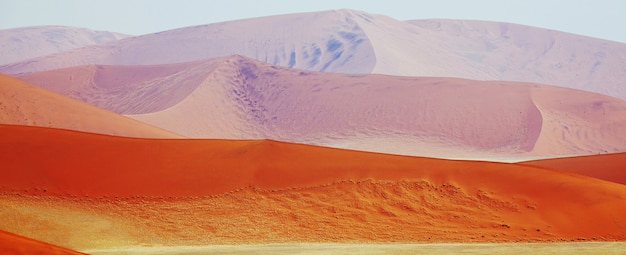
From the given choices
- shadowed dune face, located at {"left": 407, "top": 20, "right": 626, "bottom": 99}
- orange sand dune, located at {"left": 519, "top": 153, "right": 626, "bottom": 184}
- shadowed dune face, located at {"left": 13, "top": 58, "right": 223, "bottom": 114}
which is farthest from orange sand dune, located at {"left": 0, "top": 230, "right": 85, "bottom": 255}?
shadowed dune face, located at {"left": 407, "top": 20, "right": 626, "bottom": 99}

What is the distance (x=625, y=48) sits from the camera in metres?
177

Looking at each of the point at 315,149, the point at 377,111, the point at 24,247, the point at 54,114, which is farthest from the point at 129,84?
the point at 24,247

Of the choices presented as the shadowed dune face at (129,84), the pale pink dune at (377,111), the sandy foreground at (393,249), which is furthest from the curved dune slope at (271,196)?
the shadowed dune face at (129,84)

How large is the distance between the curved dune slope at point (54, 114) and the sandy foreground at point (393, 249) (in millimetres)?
37790

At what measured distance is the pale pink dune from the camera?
293ft

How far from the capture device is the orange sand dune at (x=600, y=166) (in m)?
36.1

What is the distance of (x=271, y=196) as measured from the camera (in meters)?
26.8

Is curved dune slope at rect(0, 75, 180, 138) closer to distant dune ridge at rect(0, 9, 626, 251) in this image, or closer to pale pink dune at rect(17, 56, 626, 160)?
distant dune ridge at rect(0, 9, 626, 251)

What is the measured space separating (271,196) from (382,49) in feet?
433

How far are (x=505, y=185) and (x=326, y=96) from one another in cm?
7460

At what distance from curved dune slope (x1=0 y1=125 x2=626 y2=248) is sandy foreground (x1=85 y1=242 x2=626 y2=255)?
1507 millimetres

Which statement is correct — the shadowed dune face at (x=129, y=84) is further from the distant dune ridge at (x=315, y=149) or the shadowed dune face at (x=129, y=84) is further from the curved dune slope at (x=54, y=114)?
the curved dune slope at (x=54, y=114)

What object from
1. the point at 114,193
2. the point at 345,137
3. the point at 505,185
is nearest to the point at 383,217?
the point at 505,185

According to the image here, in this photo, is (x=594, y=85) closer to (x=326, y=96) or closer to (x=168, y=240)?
(x=326, y=96)
